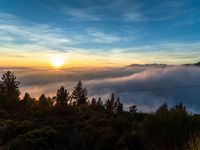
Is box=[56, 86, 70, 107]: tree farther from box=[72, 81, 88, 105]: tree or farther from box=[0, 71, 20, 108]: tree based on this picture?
box=[72, 81, 88, 105]: tree

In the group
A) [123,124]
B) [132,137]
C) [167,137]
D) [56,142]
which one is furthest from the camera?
[123,124]

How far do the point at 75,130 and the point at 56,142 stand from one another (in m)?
4.21

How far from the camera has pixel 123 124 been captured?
32375 mm

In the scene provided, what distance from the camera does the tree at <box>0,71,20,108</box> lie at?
200 ft

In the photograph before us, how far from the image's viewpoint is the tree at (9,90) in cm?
6084

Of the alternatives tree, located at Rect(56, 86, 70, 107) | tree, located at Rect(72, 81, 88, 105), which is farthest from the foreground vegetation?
tree, located at Rect(72, 81, 88, 105)

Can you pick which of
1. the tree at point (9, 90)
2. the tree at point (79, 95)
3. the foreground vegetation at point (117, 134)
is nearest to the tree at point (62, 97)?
the tree at point (9, 90)

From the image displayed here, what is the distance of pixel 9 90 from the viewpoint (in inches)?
2506

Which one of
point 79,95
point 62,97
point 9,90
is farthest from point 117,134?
point 79,95

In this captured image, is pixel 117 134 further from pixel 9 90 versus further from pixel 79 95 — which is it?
pixel 79 95

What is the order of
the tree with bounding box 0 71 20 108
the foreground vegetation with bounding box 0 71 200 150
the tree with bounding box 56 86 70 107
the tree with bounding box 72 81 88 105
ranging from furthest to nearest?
the tree with bounding box 72 81 88 105
the tree with bounding box 56 86 70 107
the tree with bounding box 0 71 20 108
the foreground vegetation with bounding box 0 71 200 150

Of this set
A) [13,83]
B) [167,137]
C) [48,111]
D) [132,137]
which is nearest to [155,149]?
[167,137]

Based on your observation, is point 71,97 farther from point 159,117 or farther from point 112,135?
point 159,117

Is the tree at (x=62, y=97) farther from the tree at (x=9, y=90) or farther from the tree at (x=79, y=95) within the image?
the tree at (x=79, y=95)
